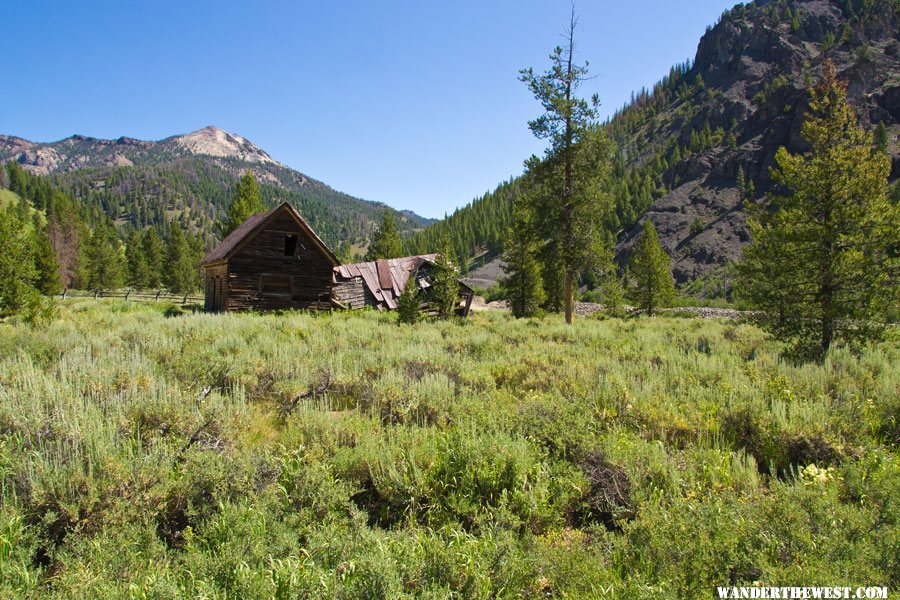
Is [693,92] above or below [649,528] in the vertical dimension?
above

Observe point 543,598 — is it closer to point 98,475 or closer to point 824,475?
point 824,475

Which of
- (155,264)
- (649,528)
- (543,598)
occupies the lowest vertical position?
(543,598)

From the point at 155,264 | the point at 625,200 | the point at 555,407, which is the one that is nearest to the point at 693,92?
the point at 625,200

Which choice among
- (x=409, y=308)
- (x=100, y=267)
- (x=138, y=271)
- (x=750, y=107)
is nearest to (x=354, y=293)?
(x=409, y=308)

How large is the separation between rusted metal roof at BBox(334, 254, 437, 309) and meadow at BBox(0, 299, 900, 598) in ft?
88.0

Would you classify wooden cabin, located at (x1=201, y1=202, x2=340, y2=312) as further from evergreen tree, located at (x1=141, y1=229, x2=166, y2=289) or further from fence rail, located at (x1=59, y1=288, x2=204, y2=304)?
evergreen tree, located at (x1=141, y1=229, x2=166, y2=289)

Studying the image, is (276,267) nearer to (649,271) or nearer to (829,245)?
(829,245)

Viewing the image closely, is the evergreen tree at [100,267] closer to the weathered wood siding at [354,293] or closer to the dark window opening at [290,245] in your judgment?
the weathered wood siding at [354,293]

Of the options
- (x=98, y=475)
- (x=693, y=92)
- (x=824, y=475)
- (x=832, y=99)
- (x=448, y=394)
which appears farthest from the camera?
(x=693, y=92)

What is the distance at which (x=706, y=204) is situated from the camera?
89.1 m

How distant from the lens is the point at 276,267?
22.2 meters

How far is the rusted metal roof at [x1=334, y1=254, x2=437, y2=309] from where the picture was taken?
33.4m

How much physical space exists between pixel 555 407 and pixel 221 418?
394 cm

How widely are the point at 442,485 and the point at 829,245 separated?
475 inches
